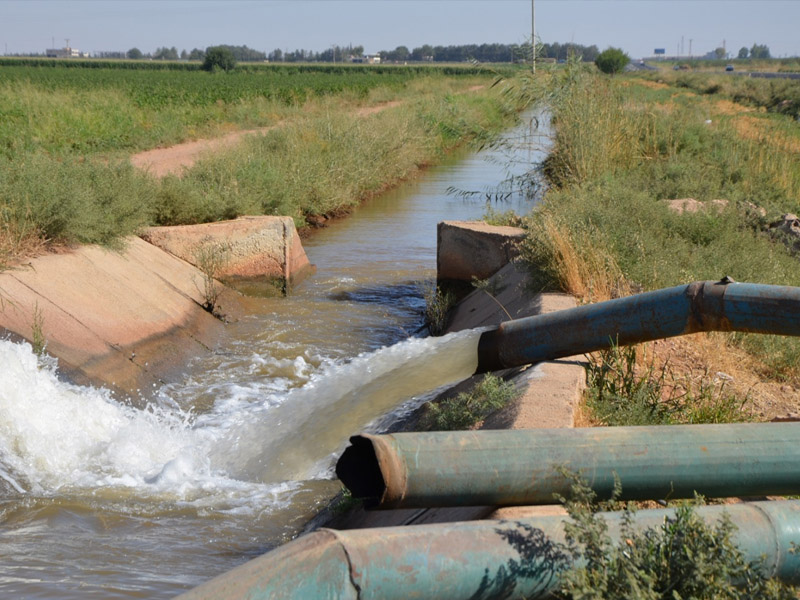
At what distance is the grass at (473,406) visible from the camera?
5.07 metres

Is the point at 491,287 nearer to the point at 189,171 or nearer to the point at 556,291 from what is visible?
the point at 556,291

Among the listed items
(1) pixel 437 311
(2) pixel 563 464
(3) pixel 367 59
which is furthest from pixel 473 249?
(3) pixel 367 59

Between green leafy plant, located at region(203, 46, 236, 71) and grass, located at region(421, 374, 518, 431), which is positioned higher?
green leafy plant, located at region(203, 46, 236, 71)

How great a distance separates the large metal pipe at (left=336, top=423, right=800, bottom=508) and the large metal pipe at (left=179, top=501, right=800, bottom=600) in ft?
0.82

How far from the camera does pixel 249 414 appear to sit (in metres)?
7.41

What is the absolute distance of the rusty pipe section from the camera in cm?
497

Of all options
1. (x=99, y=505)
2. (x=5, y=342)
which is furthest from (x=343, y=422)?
(x=5, y=342)

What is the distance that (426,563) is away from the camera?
2.72 m

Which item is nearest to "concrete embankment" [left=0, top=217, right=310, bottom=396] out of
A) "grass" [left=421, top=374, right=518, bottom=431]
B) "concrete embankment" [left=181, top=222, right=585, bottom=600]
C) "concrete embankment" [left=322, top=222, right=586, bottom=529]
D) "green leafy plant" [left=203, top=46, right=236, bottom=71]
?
"concrete embankment" [left=322, top=222, right=586, bottom=529]

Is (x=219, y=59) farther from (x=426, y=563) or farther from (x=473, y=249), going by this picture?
(x=426, y=563)

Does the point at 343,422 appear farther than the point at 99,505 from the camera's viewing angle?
Yes

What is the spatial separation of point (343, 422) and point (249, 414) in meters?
1.14

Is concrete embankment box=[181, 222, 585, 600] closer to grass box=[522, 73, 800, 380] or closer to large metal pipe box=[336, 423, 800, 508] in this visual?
large metal pipe box=[336, 423, 800, 508]

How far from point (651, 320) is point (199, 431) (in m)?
3.60
